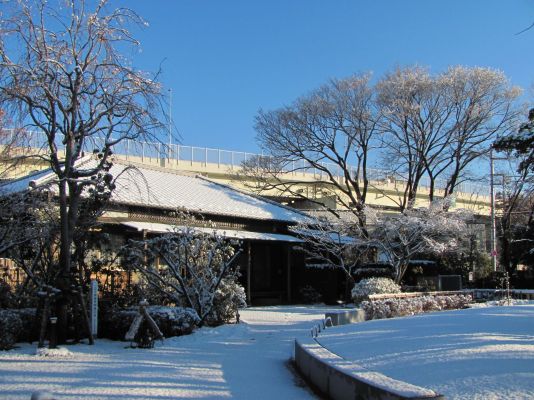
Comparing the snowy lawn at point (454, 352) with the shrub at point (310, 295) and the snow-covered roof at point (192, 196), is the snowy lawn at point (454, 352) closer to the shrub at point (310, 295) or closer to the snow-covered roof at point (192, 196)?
the snow-covered roof at point (192, 196)

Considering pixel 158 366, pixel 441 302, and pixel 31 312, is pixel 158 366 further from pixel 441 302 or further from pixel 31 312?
pixel 441 302

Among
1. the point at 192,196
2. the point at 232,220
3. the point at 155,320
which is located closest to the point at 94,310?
the point at 155,320

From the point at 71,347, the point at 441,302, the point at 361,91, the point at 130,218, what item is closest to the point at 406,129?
the point at 361,91

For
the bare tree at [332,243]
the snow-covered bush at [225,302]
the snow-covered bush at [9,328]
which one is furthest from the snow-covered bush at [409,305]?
the snow-covered bush at [9,328]

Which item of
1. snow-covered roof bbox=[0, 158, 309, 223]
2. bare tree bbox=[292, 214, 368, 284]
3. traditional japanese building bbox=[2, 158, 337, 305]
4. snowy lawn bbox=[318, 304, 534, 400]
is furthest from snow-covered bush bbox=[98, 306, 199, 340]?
bare tree bbox=[292, 214, 368, 284]

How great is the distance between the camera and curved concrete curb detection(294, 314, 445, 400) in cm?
572

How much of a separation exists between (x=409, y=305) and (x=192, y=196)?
10.7 metres

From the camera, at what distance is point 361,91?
33.6 metres

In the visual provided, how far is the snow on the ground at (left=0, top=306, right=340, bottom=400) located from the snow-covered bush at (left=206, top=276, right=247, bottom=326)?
162 centimetres

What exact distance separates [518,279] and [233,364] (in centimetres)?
3059

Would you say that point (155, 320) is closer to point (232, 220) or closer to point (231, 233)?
point (231, 233)

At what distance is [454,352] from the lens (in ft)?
26.9

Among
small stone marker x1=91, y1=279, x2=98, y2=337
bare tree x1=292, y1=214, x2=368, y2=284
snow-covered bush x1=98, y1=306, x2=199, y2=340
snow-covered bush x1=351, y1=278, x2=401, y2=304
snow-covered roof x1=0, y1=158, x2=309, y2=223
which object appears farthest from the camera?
bare tree x1=292, y1=214, x2=368, y2=284

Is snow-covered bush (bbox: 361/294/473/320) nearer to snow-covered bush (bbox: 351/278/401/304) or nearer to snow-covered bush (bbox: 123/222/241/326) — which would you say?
snow-covered bush (bbox: 351/278/401/304)
